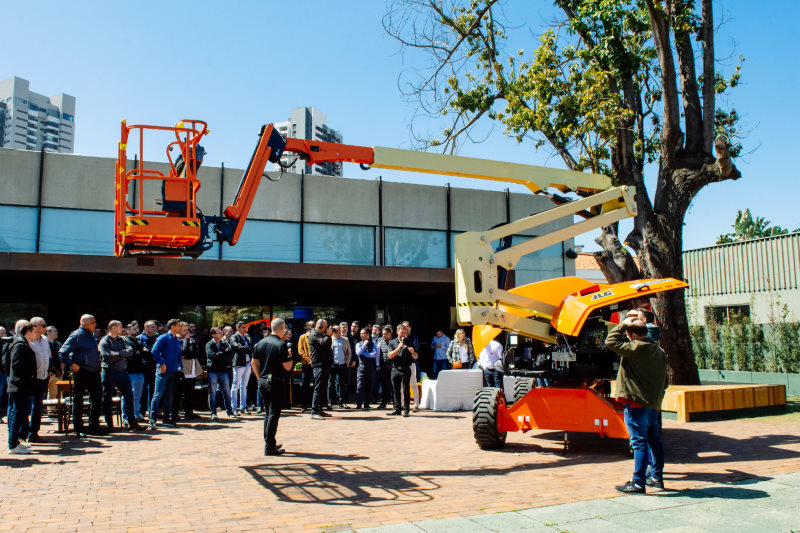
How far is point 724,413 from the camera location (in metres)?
11.9

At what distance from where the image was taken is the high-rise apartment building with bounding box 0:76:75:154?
161 metres

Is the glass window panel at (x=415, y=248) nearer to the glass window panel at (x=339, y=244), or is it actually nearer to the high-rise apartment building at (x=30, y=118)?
the glass window panel at (x=339, y=244)

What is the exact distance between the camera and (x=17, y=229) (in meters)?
17.3

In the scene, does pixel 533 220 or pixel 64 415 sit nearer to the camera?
pixel 533 220

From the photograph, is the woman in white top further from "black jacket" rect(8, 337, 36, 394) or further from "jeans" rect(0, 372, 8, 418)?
"jeans" rect(0, 372, 8, 418)

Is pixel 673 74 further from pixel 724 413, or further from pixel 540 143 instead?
pixel 724 413

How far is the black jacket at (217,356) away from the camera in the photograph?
12.2m

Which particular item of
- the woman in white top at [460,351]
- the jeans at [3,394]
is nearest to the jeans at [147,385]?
the jeans at [3,394]

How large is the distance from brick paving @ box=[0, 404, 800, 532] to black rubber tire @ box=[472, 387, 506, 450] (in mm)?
158

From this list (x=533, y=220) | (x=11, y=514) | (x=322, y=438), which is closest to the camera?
(x=11, y=514)

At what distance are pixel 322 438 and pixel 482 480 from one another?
3.66 m

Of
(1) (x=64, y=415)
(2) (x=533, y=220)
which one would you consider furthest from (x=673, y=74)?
(1) (x=64, y=415)

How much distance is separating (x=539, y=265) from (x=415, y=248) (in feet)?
14.3

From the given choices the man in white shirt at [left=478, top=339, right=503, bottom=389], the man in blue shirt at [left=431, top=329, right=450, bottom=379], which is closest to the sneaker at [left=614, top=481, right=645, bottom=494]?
the man in white shirt at [left=478, top=339, right=503, bottom=389]
